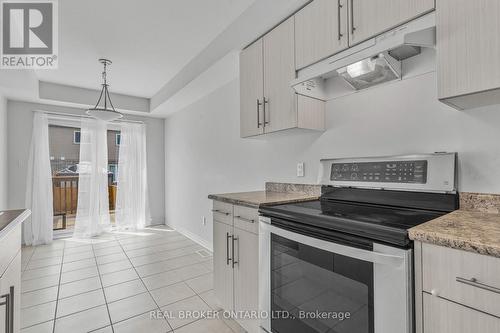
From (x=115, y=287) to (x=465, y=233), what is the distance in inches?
113

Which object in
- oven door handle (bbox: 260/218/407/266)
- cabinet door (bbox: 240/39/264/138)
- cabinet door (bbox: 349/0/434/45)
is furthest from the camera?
cabinet door (bbox: 240/39/264/138)

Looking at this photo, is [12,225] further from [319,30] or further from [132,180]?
[132,180]

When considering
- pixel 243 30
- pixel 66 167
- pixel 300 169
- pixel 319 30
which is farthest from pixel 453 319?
pixel 66 167

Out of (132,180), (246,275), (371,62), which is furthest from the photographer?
(132,180)

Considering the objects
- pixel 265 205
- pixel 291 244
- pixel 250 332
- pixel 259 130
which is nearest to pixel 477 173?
pixel 291 244

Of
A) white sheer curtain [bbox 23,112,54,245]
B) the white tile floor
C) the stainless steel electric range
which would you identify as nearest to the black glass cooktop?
the stainless steel electric range

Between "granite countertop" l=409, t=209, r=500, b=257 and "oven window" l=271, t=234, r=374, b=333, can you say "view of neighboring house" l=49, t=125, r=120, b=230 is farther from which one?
"granite countertop" l=409, t=209, r=500, b=257

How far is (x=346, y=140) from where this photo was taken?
1.81 metres

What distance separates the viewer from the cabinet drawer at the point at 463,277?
721 millimetres

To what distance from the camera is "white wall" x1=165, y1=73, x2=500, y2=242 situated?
124 centimetres

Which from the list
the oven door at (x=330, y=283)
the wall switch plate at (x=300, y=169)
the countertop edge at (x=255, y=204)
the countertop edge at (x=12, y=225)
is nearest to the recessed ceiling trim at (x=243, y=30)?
the wall switch plate at (x=300, y=169)

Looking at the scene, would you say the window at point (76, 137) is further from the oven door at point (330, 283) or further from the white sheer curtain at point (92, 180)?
the oven door at point (330, 283)

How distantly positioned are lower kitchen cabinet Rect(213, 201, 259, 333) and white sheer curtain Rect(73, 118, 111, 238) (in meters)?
3.40

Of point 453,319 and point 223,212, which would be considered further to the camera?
point 223,212
